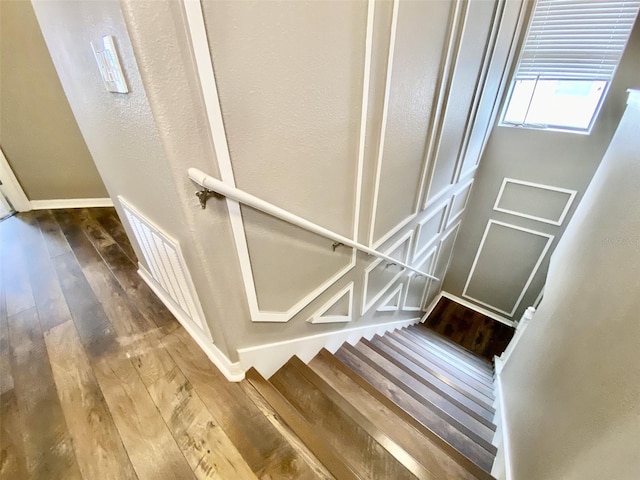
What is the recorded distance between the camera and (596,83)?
7.38 ft

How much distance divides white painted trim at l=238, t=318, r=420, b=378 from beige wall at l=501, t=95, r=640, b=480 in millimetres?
1055

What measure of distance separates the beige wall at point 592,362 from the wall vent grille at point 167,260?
137 centimetres

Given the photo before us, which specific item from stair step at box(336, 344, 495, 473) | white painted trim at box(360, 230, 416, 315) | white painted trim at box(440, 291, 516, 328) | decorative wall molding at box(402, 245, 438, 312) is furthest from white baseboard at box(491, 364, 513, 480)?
white painted trim at box(440, 291, 516, 328)

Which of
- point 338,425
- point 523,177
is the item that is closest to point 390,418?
point 338,425

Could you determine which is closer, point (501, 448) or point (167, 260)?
point (167, 260)

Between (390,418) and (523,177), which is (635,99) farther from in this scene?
(390,418)

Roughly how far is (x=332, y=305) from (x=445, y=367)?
5.13 feet

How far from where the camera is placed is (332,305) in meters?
1.64

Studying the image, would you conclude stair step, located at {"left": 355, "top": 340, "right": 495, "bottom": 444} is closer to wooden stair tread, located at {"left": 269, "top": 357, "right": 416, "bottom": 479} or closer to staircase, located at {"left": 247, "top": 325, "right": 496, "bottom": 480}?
staircase, located at {"left": 247, "top": 325, "right": 496, "bottom": 480}

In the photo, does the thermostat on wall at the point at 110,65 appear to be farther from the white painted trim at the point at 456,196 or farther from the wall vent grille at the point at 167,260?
the white painted trim at the point at 456,196

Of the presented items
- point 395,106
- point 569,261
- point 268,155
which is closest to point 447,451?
point 569,261

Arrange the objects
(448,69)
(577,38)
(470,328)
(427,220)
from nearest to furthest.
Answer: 1. (448,69)
2. (577,38)
3. (427,220)
4. (470,328)

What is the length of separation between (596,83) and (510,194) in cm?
110

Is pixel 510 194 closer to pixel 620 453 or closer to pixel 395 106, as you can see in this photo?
pixel 395 106
